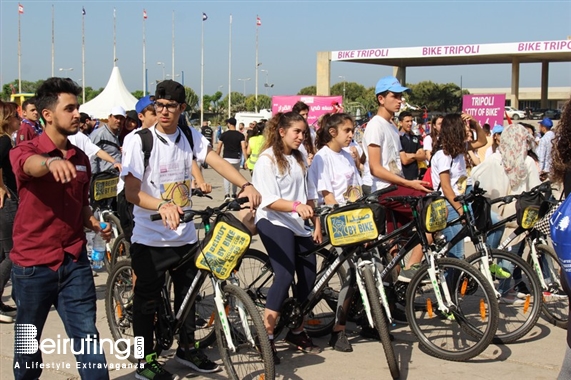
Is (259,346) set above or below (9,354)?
above

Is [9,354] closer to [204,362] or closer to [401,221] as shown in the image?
[204,362]

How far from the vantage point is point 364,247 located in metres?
5.16

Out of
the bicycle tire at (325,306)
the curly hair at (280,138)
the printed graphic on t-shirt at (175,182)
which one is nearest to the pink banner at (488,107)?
the bicycle tire at (325,306)

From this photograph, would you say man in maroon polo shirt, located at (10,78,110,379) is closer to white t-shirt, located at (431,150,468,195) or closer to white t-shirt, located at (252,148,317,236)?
white t-shirt, located at (252,148,317,236)

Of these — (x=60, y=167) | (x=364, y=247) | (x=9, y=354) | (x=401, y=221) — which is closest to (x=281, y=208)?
→ (x=364, y=247)

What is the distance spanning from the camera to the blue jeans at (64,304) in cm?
380

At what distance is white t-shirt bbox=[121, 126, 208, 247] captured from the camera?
4.64 metres

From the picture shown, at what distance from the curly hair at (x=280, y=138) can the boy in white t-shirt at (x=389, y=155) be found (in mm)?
993

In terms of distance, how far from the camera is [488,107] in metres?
16.7

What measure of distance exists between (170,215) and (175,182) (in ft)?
2.23

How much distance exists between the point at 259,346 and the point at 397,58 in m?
46.0

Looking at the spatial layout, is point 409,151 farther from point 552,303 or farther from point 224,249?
point 224,249

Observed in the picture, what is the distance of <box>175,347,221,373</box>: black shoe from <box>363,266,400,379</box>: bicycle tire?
122 cm

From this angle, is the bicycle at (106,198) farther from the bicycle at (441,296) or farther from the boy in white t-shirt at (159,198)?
the bicycle at (441,296)
